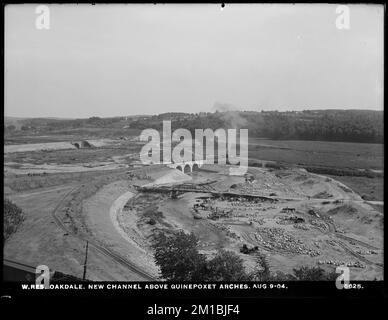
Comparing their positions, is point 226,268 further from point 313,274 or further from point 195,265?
point 313,274

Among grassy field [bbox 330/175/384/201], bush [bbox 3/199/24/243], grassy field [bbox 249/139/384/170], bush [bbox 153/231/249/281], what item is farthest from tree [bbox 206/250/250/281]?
bush [bbox 3/199/24/243]

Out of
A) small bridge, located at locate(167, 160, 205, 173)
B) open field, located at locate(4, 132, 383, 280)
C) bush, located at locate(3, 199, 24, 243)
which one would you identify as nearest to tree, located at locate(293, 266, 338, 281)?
open field, located at locate(4, 132, 383, 280)

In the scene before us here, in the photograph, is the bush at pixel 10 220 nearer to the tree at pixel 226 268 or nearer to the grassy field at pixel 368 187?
the tree at pixel 226 268

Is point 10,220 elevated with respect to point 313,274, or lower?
elevated

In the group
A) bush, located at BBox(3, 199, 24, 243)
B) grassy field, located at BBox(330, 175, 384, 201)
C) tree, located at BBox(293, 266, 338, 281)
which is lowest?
tree, located at BBox(293, 266, 338, 281)

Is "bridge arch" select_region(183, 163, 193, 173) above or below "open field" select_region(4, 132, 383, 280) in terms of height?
above

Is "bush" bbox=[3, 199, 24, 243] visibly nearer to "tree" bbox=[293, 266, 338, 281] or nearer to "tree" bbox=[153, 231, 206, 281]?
"tree" bbox=[153, 231, 206, 281]

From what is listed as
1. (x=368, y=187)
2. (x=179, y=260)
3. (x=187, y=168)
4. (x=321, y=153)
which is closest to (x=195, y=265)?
(x=179, y=260)

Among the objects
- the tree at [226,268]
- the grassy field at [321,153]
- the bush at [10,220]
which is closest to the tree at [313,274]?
the tree at [226,268]

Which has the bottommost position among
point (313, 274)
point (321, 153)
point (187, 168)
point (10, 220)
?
point (313, 274)

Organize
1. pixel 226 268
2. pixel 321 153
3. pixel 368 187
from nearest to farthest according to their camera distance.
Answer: pixel 226 268
pixel 368 187
pixel 321 153

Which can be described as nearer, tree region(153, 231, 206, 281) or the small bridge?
tree region(153, 231, 206, 281)
